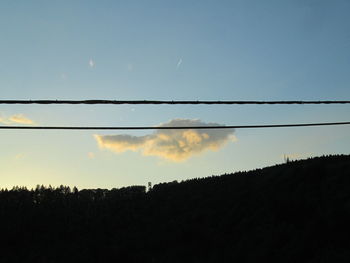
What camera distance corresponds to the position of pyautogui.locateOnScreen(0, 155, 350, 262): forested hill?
38781 mm

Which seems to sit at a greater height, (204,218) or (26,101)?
(204,218)

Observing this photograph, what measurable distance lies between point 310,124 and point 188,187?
3293 inches

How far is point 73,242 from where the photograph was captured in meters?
Result: 75.4

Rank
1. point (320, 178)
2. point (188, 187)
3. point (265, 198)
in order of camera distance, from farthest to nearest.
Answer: point (188, 187) → point (265, 198) → point (320, 178)

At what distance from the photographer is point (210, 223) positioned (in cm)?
6028

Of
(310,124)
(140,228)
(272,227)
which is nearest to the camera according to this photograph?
(310,124)

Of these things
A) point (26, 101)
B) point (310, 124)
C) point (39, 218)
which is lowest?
point (26, 101)

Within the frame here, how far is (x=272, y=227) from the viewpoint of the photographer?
4431 cm

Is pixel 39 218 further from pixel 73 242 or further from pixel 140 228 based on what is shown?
pixel 140 228

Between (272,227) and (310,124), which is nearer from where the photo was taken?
(310,124)

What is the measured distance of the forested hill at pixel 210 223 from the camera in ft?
127

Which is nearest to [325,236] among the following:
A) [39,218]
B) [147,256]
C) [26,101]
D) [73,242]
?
[147,256]

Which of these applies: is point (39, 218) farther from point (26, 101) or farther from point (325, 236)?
point (26, 101)

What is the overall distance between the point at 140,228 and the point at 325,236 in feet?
146
